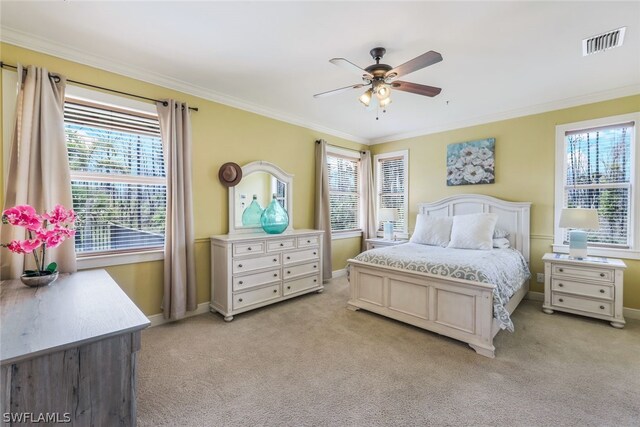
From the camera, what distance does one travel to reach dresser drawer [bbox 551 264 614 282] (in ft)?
9.51

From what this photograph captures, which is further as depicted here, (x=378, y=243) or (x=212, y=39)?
(x=378, y=243)

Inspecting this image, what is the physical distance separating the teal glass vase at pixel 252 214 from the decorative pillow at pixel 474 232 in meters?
2.61

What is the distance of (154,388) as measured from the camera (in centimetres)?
193

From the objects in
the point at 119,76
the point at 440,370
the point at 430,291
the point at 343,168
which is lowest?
the point at 440,370

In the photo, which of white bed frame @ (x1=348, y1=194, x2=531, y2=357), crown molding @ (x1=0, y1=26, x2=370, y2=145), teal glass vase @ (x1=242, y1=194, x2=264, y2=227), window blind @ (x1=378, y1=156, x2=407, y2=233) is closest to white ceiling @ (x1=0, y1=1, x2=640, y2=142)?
crown molding @ (x1=0, y1=26, x2=370, y2=145)

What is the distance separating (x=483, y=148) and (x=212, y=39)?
3.86 meters

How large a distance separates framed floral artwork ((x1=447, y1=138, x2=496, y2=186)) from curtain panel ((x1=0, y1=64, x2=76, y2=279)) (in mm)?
4793

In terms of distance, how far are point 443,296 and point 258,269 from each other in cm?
204

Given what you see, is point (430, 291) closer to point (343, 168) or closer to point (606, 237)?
point (606, 237)

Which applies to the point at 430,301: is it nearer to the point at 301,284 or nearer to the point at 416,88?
the point at 301,284

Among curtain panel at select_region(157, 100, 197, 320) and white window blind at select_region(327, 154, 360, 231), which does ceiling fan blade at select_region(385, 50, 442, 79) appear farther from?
white window blind at select_region(327, 154, 360, 231)

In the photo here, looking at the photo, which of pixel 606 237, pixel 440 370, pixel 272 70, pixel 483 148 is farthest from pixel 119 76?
pixel 606 237

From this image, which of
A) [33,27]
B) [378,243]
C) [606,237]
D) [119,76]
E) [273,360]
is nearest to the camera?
[33,27]

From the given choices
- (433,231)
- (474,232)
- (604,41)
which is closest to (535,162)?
(474,232)
